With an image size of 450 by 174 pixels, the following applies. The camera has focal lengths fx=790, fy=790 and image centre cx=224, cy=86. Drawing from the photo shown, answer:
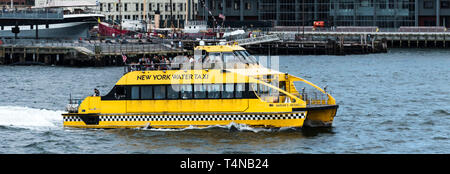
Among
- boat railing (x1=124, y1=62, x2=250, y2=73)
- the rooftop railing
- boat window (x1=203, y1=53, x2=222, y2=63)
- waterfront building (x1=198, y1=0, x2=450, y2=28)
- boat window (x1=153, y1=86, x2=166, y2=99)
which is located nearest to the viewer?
boat window (x1=153, y1=86, x2=166, y2=99)

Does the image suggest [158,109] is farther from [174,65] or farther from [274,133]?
[274,133]

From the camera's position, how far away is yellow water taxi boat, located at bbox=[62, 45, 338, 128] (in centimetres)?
3453

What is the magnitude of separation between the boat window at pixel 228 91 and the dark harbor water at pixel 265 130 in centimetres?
141

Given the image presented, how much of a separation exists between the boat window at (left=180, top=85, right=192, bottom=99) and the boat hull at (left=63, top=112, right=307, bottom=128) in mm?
796

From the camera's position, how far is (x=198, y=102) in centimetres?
3484

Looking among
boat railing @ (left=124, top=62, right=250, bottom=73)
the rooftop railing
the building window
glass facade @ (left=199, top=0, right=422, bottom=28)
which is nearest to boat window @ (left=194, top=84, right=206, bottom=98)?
Answer: boat railing @ (left=124, top=62, right=250, bottom=73)

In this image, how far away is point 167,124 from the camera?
3512cm

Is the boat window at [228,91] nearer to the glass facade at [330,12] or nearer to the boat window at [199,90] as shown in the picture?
the boat window at [199,90]

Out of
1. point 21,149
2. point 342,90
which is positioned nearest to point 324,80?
point 342,90

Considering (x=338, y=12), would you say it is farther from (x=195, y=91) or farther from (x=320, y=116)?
(x=195, y=91)

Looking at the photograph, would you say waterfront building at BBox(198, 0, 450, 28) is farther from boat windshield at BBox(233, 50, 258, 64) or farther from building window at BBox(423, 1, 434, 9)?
boat windshield at BBox(233, 50, 258, 64)

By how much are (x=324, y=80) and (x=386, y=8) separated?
8481 cm

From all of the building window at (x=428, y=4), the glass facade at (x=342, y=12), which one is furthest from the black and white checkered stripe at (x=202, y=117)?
the building window at (x=428, y=4)

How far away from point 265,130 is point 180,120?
3.79 metres
